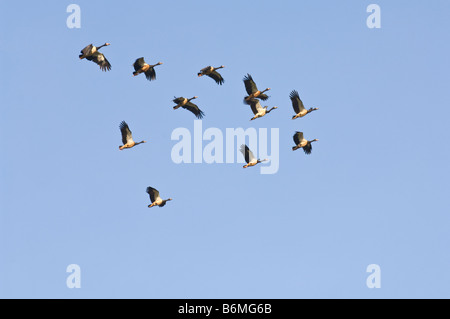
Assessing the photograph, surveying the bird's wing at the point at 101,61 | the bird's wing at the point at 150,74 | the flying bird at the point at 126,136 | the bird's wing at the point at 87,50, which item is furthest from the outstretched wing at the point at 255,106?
the bird's wing at the point at 87,50

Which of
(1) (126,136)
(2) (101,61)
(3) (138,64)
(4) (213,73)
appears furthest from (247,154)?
(2) (101,61)

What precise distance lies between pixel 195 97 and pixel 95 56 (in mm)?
6693

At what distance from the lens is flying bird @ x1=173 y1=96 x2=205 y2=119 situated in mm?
70500

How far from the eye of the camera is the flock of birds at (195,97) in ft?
227

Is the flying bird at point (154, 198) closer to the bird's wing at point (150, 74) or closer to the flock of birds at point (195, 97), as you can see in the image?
the flock of birds at point (195, 97)

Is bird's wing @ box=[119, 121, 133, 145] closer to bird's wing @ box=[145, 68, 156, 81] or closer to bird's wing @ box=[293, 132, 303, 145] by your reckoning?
bird's wing @ box=[145, 68, 156, 81]

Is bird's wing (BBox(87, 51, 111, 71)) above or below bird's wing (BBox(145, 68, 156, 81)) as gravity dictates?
above

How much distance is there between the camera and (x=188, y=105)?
72000mm

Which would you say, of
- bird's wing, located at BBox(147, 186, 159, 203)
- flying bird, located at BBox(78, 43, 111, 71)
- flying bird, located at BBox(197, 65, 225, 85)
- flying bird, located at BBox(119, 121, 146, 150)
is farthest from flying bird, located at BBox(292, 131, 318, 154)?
flying bird, located at BBox(78, 43, 111, 71)

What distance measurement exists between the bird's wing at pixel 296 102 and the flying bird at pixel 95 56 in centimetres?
1153

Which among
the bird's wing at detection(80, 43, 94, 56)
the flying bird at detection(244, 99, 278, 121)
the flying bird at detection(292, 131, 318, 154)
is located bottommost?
the flying bird at detection(292, 131, 318, 154)

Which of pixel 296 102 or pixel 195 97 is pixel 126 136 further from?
pixel 296 102
